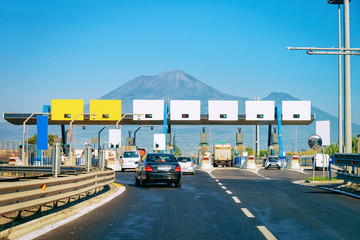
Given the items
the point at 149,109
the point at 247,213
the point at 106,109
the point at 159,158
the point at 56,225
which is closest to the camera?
the point at 56,225

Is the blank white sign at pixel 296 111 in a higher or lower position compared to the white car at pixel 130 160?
higher

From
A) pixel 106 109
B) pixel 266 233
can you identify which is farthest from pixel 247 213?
pixel 106 109

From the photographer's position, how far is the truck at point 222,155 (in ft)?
231

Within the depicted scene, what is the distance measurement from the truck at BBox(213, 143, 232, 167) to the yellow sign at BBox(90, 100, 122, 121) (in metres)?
15.2

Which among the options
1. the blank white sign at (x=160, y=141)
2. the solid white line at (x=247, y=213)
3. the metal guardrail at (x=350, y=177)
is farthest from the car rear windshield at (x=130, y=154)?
the solid white line at (x=247, y=213)

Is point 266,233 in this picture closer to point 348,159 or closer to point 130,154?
point 348,159

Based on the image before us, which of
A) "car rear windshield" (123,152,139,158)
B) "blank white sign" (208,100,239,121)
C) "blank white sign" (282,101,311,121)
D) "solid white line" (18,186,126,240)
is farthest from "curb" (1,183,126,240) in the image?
"blank white sign" (282,101,311,121)

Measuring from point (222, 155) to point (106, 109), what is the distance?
1701cm

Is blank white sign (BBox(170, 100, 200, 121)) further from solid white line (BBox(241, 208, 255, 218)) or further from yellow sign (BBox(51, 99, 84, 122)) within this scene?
solid white line (BBox(241, 208, 255, 218))

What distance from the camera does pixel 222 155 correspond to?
71000 mm

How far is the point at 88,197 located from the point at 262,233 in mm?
8247

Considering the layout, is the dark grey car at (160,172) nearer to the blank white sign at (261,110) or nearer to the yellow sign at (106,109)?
the yellow sign at (106,109)

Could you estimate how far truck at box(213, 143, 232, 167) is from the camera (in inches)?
2776

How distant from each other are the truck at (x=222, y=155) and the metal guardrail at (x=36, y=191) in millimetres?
55514
